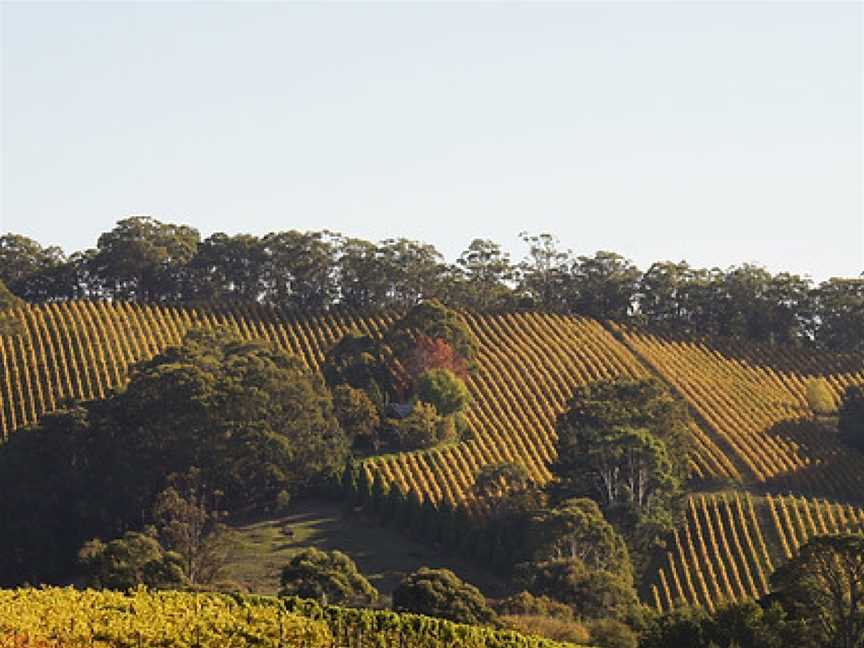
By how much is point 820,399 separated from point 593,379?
16240 mm

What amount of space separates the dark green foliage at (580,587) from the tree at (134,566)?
1686 cm

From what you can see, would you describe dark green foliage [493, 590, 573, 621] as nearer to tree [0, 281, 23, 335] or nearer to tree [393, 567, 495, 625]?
tree [393, 567, 495, 625]

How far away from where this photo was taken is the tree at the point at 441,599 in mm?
67375

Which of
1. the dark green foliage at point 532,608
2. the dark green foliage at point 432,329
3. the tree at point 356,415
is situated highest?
the dark green foliage at point 432,329

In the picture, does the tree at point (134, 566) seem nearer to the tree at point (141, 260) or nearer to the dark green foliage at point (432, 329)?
the dark green foliage at point (432, 329)

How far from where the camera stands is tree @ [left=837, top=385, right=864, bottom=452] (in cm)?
10462

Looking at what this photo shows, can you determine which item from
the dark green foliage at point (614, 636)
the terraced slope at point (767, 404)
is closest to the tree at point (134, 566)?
the dark green foliage at point (614, 636)

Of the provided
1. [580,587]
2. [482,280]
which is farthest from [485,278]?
[580,587]

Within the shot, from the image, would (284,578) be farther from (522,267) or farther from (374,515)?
(522,267)

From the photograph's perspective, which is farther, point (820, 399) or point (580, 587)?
point (820, 399)

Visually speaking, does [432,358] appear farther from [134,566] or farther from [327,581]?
[134,566]

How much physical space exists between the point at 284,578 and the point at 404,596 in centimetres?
694

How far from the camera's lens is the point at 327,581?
7244 cm

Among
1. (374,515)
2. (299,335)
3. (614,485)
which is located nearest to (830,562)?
(614,485)
